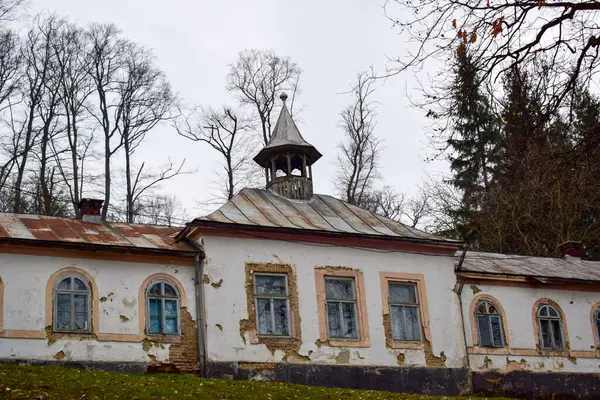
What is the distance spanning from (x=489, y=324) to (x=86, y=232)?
10.9 m

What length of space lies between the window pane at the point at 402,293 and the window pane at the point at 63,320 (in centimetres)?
805

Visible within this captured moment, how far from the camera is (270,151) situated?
25.2m

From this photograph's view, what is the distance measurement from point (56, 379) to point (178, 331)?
4531mm

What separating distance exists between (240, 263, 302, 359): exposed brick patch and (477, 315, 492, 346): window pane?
543cm

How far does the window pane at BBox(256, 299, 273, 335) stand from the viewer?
20.4 metres

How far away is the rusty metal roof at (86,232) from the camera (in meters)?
19.3

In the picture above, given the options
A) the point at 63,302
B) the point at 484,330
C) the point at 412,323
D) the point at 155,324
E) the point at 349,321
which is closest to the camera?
the point at 63,302

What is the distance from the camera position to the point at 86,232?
2038 cm

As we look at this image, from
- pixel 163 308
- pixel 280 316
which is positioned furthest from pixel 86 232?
pixel 280 316

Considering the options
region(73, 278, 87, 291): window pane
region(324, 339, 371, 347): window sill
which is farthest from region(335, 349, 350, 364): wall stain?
region(73, 278, 87, 291): window pane

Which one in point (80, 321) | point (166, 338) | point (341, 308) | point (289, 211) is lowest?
point (166, 338)

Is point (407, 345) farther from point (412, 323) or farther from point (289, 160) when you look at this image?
point (289, 160)

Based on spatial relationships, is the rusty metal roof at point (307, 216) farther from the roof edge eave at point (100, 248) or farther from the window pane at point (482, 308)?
the window pane at point (482, 308)

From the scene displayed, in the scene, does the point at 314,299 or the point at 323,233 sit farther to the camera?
the point at 323,233
